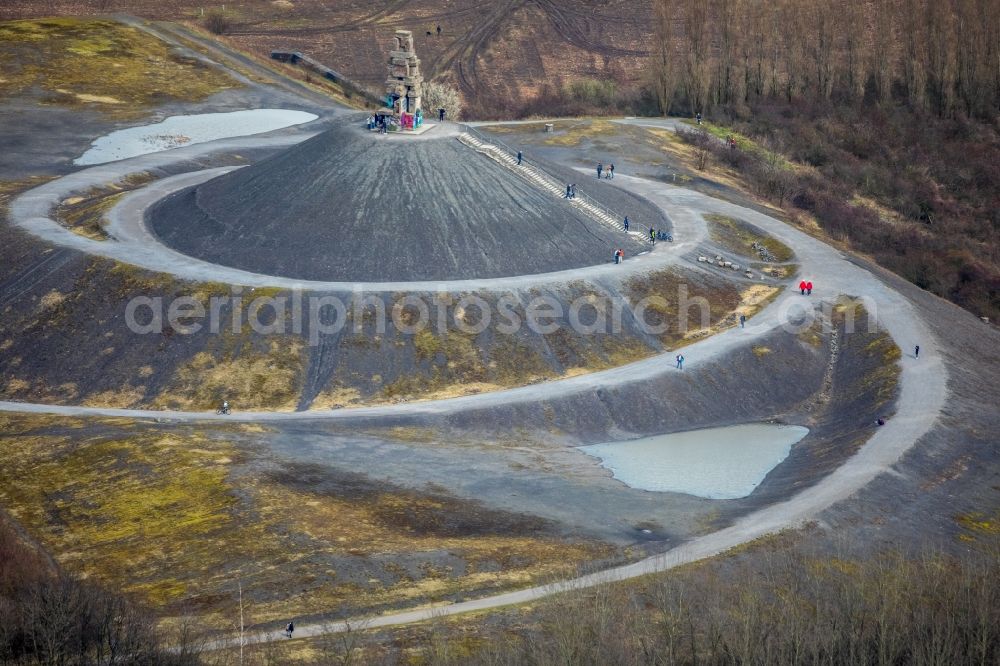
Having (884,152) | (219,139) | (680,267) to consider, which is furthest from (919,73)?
(219,139)

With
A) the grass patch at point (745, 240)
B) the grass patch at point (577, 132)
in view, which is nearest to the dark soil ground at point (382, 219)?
the grass patch at point (745, 240)

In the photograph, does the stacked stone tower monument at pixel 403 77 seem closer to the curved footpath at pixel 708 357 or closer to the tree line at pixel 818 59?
the curved footpath at pixel 708 357

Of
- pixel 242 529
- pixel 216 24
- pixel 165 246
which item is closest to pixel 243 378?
pixel 165 246

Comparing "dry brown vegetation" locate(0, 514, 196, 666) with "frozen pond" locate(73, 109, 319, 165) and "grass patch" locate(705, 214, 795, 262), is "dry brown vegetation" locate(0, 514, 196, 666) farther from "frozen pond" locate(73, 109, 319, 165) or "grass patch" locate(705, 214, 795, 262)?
"frozen pond" locate(73, 109, 319, 165)

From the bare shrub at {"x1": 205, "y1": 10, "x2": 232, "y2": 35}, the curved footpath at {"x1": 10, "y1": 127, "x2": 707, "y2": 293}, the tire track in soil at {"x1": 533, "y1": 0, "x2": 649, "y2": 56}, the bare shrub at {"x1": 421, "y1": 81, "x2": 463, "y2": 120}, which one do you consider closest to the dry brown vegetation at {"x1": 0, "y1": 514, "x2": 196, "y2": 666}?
the curved footpath at {"x1": 10, "y1": 127, "x2": 707, "y2": 293}

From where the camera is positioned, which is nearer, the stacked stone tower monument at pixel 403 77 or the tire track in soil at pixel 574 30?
the stacked stone tower monument at pixel 403 77

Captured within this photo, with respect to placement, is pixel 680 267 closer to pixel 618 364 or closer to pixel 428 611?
pixel 618 364
